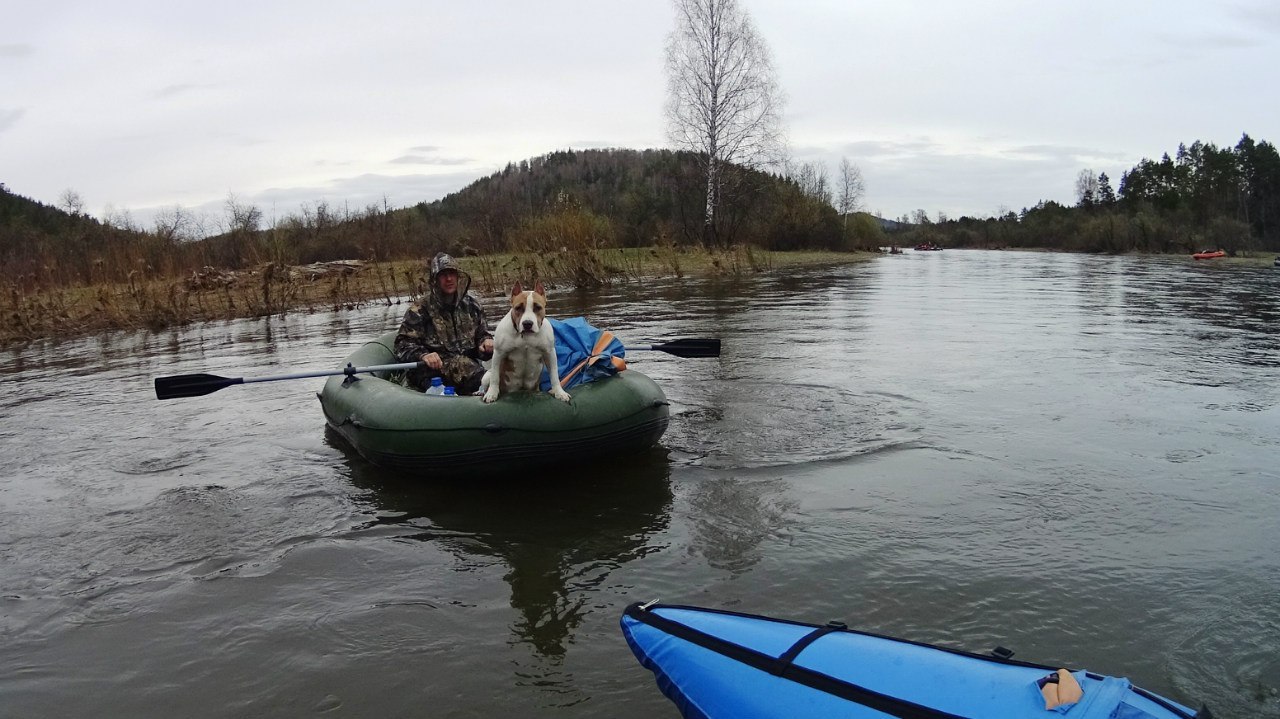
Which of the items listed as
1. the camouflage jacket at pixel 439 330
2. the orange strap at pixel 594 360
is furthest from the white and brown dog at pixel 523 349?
the camouflage jacket at pixel 439 330

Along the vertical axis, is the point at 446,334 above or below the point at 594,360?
above

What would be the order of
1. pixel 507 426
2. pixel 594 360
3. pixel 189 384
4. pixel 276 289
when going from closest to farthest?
pixel 507 426
pixel 594 360
pixel 189 384
pixel 276 289

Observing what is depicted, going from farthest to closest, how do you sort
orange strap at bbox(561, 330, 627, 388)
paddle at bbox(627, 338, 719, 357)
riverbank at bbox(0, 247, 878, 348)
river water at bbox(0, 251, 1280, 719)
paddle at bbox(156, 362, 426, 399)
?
1. riverbank at bbox(0, 247, 878, 348)
2. paddle at bbox(627, 338, 719, 357)
3. paddle at bbox(156, 362, 426, 399)
4. orange strap at bbox(561, 330, 627, 388)
5. river water at bbox(0, 251, 1280, 719)

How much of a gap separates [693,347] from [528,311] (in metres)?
2.46

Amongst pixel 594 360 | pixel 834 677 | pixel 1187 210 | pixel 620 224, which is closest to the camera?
pixel 834 677

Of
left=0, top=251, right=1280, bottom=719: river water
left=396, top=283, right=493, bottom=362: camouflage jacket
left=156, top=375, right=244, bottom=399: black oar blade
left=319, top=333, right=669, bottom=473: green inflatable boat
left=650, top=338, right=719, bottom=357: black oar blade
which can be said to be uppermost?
left=396, top=283, right=493, bottom=362: camouflage jacket

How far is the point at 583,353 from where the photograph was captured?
6281mm

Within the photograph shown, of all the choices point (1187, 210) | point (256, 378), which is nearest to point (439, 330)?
point (256, 378)

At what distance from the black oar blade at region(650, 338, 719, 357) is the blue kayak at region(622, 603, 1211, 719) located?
467cm

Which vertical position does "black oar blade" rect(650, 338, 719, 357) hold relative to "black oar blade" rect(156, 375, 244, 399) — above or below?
above

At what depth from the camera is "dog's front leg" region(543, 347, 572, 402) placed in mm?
5691

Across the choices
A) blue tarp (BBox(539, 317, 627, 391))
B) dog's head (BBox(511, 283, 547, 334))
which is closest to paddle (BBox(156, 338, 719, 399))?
blue tarp (BBox(539, 317, 627, 391))

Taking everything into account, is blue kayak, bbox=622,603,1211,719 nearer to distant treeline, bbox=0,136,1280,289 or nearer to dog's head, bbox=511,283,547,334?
dog's head, bbox=511,283,547,334

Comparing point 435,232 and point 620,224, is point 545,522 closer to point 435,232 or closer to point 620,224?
point 435,232
